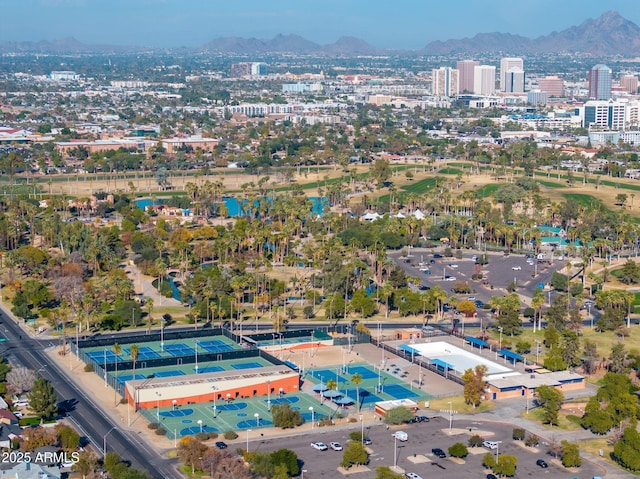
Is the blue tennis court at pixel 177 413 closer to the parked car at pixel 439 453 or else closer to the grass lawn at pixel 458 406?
the grass lawn at pixel 458 406

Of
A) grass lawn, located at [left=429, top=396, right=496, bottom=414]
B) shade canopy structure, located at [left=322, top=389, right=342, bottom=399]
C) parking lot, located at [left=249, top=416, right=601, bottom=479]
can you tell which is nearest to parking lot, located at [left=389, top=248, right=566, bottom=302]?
grass lawn, located at [left=429, top=396, right=496, bottom=414]

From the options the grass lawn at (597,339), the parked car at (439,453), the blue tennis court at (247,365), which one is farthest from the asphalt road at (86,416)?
the grass lawn at (597,339)

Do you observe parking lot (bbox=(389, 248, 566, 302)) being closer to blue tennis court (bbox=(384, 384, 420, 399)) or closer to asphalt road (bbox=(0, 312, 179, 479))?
blue tennis court (bbox=(384, 384, 420, 399))

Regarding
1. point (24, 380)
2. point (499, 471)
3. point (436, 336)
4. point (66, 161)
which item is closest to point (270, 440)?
point (499, 471)

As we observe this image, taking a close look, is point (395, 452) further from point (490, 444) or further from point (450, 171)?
point (450, 171)

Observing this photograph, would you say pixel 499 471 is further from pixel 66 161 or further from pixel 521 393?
pixel 66 161

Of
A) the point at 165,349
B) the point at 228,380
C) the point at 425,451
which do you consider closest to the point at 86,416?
the point at 228,380
